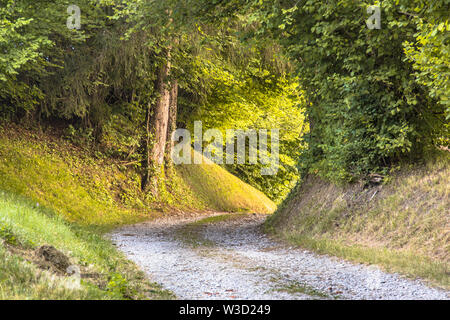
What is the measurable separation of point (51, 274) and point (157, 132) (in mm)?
16329

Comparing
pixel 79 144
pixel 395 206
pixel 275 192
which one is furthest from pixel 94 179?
pixel 275 192

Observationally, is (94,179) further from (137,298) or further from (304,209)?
(137,298)

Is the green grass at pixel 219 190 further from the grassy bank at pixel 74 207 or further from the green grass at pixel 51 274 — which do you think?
the green grass at pixel 51 274

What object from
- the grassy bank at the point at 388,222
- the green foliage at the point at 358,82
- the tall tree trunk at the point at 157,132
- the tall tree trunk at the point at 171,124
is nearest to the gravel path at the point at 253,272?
the grassy bank at the point at 388,222

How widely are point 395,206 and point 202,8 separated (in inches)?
274

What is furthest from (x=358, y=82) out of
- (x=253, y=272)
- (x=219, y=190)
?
Answer: (x=219, y=190)

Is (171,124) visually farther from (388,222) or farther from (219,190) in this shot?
(388,222)

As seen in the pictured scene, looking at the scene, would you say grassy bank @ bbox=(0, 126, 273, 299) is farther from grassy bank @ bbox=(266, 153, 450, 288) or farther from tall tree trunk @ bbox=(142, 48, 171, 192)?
grassy bank @ bbox=(266, 153, 450, 288)

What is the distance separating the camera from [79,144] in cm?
1938

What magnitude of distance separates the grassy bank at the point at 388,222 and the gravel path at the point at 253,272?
429 mm

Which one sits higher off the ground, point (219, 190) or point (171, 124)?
point (171, 124)

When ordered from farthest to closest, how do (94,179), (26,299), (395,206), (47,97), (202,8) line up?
(94,179), (47,97), (202,8), (395,206), (26,299)

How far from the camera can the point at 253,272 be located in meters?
6.97

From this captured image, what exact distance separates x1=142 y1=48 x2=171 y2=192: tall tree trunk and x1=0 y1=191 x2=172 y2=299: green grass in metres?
12.1
